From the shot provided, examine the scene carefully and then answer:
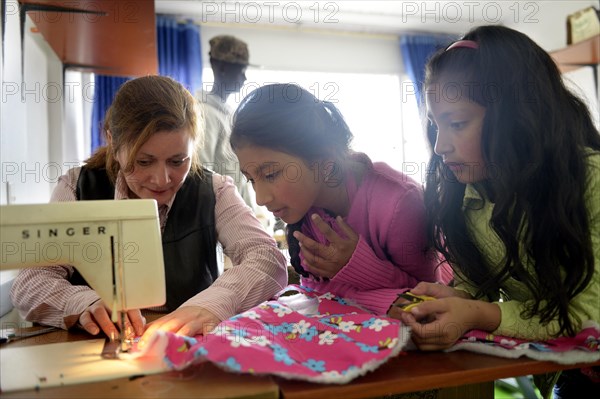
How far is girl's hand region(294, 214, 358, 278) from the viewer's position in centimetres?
102

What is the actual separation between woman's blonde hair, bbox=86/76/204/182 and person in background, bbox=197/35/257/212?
1204mm

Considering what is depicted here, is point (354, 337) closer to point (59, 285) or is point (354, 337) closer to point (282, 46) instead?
point (59, 285)

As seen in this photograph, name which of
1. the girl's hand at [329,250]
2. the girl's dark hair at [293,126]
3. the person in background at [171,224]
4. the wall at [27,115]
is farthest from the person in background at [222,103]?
the girl's hand at [329,250]

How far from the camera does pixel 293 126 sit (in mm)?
1091

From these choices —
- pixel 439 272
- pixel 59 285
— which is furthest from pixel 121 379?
pixel 439 272

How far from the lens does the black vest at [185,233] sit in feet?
4.01

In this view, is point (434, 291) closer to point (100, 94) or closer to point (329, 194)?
point (329, 194)

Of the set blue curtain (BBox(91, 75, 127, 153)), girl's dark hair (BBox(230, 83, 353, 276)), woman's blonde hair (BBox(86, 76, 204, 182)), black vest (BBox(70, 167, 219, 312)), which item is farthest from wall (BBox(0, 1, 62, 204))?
blue curtain (BBox(91, 75, 127, 153))

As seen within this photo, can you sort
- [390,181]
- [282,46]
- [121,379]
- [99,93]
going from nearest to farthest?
[121,379] → [390,181] → [99,93] → [282,46]

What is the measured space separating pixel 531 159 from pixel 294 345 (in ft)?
1.69

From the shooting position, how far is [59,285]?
1.04 m

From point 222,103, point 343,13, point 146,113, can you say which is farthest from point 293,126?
point 343,13

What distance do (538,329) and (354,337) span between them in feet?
0.94

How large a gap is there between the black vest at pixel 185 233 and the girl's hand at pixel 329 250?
1.05 feet
